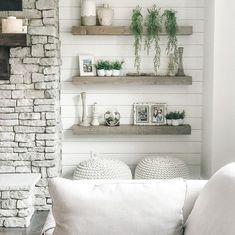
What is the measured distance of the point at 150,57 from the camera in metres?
4.82

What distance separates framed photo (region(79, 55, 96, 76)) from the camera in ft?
15.5

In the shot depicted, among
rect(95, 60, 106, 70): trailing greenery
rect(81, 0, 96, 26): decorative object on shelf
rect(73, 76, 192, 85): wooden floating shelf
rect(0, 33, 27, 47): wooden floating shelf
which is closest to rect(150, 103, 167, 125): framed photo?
rect(73, 76, 192, 85): wooden floating shelf

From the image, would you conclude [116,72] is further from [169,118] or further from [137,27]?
[169,118]

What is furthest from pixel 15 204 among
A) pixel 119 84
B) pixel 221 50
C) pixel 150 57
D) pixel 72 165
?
pixel 221 50

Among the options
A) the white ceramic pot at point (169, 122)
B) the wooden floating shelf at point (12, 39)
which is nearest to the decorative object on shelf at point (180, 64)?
the white ceramic pot at point (169, 122)

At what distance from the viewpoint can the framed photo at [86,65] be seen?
15.5ft

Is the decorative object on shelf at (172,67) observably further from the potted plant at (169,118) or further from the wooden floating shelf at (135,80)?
the potted plant at (169,118)

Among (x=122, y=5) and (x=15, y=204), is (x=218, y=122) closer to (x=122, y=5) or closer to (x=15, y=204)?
(x=122, y=5)

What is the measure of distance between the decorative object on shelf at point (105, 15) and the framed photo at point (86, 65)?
38 centimetres

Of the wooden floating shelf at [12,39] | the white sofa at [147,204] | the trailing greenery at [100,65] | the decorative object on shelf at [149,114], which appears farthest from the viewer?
the decorative object on shelf at [149,114]

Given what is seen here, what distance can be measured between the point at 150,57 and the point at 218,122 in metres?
0.98

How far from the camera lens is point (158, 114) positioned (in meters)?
4.83

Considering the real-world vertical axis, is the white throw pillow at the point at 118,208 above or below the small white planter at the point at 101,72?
below

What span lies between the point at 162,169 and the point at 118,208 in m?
2.39
